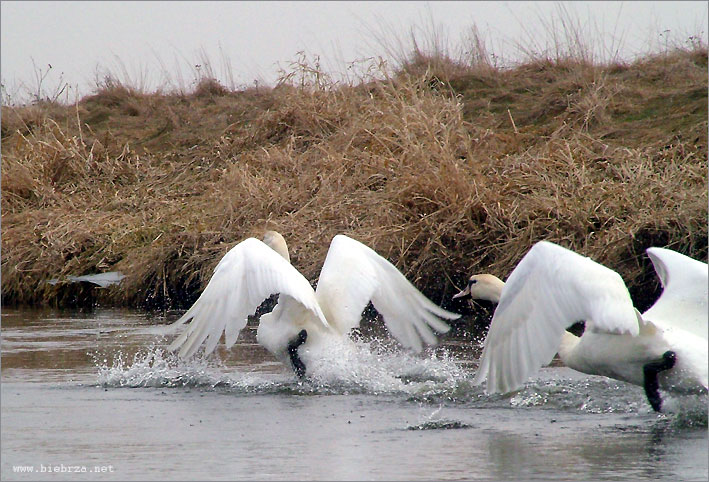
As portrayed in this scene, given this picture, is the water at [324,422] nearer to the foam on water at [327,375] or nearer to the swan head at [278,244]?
the foam on water at [327,375]

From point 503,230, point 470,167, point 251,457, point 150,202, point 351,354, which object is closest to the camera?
point 251,457

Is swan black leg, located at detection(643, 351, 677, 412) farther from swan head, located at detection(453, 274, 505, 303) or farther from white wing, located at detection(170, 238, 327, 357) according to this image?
white wing, located at detection(170, 238, 327, 357)

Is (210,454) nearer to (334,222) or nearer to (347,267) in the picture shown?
(347,267)

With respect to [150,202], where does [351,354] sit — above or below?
below

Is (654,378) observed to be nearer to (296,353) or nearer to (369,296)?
(369,296)

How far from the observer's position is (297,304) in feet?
25.6

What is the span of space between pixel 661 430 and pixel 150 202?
1072cm

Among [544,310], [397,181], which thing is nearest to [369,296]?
[544,310]

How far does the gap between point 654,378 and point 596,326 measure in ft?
2.22

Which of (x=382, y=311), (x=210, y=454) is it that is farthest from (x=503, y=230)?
(x=210, y=454)

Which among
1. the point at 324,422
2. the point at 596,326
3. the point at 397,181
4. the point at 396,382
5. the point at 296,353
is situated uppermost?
the point at 397,181

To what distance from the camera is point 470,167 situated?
12008 millimetres

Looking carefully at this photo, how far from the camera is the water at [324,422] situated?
5.17 m

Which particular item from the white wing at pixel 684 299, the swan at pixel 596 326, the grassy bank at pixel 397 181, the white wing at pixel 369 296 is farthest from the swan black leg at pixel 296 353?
the grassy bank at pixel 397 181
